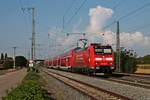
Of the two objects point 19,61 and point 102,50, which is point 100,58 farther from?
point 19,61

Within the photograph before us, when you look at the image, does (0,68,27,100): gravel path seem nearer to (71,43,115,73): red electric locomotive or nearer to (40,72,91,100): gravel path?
(40,72,91,100): gravel path

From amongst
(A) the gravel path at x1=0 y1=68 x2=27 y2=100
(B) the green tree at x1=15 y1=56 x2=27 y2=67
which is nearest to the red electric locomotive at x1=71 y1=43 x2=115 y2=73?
(A) the gravel path at x1=0 y1=68 x2=27 y2=100

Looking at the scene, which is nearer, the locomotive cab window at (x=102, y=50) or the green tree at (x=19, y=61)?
the locomotive cab window at (x=102, y=50)

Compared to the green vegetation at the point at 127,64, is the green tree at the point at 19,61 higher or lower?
higher

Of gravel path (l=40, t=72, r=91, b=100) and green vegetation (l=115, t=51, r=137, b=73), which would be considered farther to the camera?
green vegetation (l=115, t=51, r=137, b=73)

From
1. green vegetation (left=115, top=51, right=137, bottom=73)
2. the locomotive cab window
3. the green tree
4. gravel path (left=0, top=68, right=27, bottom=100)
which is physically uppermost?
the green tree

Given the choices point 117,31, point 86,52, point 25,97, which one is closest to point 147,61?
point 117,31

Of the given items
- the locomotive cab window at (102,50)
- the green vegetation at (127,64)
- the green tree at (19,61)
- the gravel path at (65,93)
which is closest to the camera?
the gravel path at (65,93)

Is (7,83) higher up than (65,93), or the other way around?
(7,83)

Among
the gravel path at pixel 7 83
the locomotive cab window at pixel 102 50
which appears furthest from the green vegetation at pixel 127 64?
the gravel path at pixel 7 83

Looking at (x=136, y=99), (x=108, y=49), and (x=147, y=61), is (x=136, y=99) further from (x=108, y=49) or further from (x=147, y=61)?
(x=147, y=61)

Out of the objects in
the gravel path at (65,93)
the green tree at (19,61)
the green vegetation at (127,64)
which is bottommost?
the gravel path at (65,93)

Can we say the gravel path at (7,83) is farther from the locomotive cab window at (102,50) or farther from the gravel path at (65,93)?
the locomotive cab window at (102,50)

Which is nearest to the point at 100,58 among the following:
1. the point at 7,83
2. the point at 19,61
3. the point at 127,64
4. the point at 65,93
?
the point at 7,83
